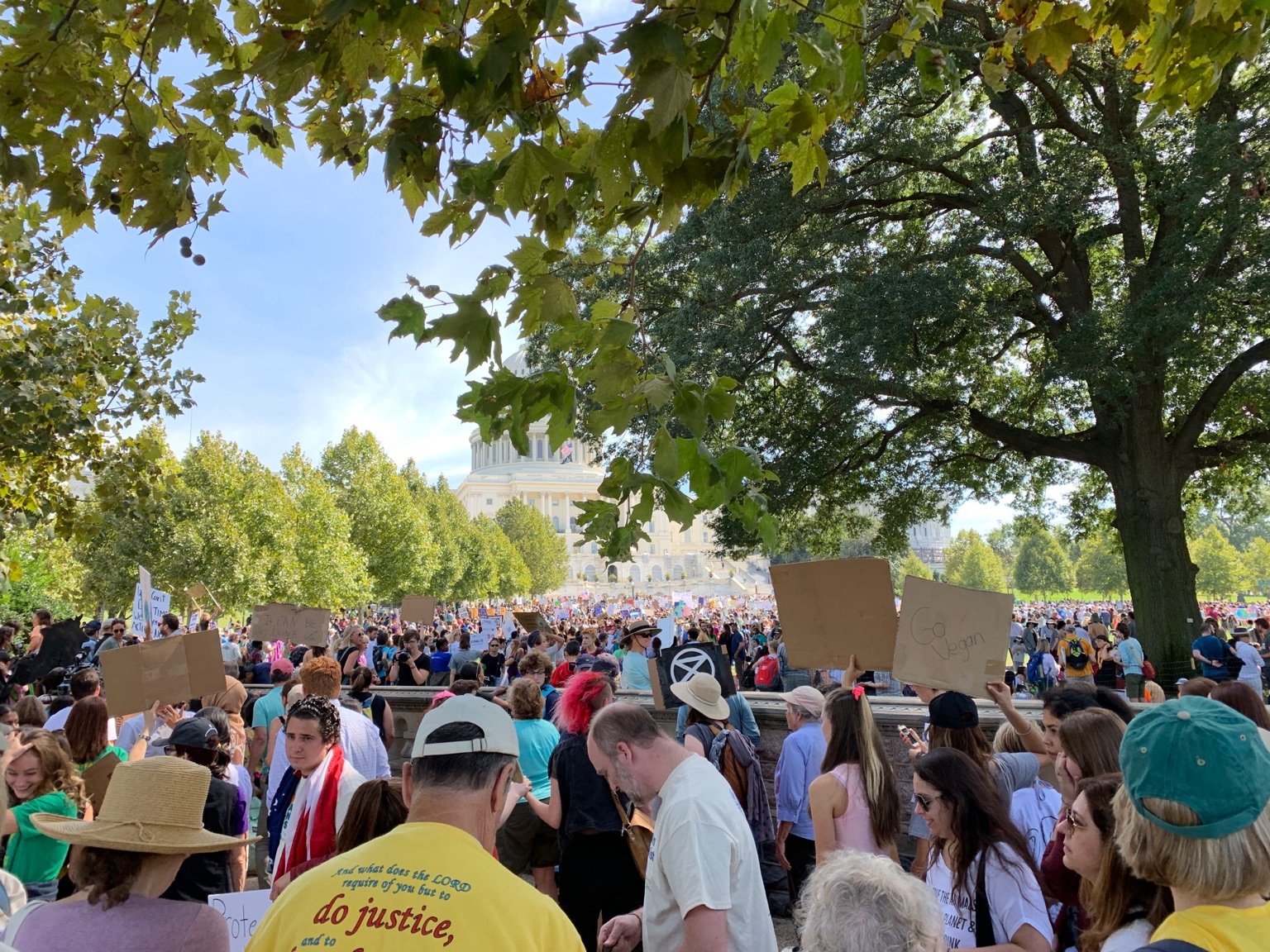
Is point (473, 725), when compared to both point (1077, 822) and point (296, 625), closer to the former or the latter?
point (1077, 822)

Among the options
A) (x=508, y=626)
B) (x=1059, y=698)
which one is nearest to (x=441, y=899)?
(x=1059, y=698)

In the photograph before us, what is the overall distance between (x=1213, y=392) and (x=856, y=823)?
13.7 m

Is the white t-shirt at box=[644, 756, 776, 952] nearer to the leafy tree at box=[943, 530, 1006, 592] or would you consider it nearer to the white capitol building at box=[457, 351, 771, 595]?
the leafy tree at box=[943, 530, 1006, 592]

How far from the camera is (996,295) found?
1666cm

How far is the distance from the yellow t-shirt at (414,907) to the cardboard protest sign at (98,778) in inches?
145

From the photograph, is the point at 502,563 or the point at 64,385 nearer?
the point at 64,385

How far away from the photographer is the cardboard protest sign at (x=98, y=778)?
16.0 ft

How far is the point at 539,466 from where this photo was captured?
128 metres

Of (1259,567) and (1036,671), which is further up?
(1259,567)

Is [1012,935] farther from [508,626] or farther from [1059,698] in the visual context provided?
[508,626]

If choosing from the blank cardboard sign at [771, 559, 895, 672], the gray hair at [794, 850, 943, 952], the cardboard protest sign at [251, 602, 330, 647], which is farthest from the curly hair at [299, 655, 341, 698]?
the cardboard protest sign at [251, 602, 330, 647]

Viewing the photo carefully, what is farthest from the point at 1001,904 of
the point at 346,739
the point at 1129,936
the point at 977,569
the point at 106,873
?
the point at 977,569

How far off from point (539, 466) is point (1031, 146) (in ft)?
380

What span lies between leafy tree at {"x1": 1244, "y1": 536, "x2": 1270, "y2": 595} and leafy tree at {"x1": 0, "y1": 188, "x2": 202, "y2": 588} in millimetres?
92141
